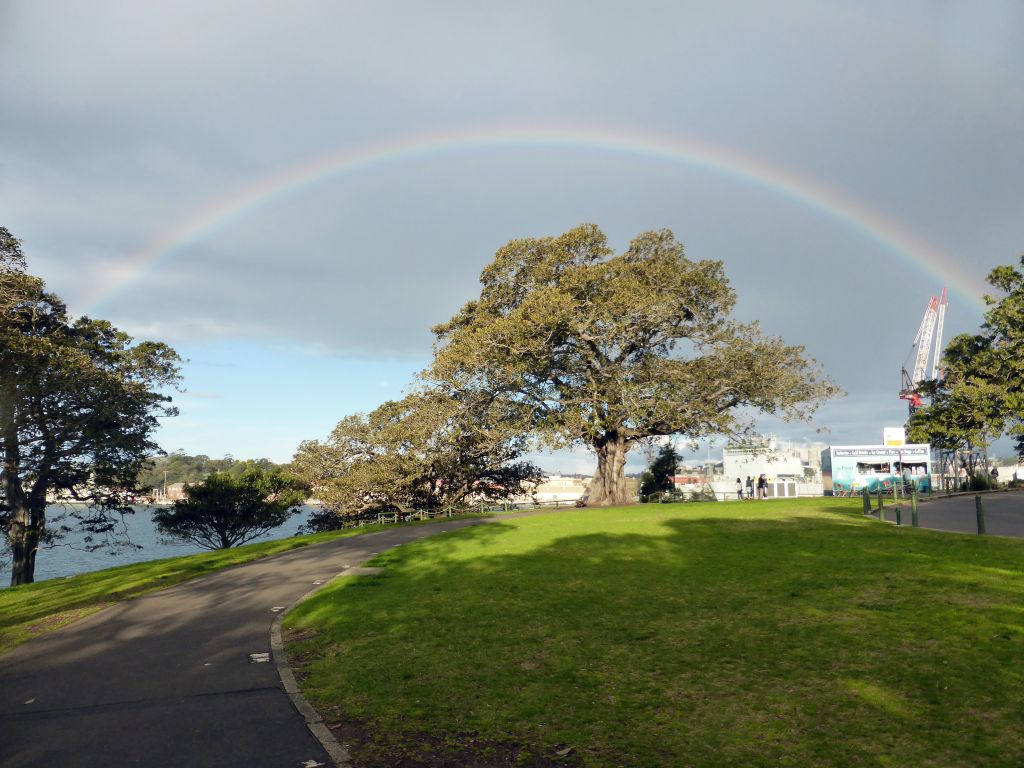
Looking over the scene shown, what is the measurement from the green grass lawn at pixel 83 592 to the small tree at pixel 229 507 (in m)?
28.8

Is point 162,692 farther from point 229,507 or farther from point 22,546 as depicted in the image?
point 229,507

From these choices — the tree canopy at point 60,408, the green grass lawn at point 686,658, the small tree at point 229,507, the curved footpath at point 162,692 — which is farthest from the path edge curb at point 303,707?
the small tree at point 229,507

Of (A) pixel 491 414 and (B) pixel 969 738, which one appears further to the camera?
(A) pixel 491 414

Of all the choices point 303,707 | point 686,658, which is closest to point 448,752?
point 303,707

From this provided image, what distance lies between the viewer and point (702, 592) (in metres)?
11.6

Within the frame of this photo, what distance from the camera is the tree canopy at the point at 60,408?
30000 mm

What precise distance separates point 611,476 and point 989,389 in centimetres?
2193

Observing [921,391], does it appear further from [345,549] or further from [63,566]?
[63,566]

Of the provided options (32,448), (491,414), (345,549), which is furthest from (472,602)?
(32,448)

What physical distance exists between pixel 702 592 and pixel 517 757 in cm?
678

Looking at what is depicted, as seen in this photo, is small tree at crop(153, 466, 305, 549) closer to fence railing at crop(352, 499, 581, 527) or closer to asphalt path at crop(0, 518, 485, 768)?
fence railing at crop(352, 499, 581, 527)

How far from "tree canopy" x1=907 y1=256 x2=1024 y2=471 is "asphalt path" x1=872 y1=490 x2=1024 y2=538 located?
33.4ft

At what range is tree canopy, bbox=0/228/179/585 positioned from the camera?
30.0 metres

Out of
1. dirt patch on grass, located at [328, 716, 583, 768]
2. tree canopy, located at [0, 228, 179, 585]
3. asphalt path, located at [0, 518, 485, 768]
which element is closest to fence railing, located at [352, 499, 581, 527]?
tree canopy, located at [0, 228, 179, 585]
